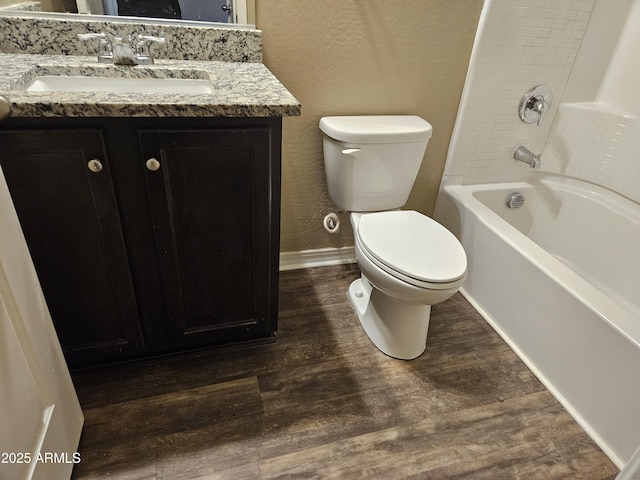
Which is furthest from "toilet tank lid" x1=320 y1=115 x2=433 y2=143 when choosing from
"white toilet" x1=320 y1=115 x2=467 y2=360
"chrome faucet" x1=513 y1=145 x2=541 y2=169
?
"chrome faucet" x1=513 y1=145 x2=541 y2=169

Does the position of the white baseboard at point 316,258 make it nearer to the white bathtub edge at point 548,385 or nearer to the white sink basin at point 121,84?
the white bathtub edge at point 548,385

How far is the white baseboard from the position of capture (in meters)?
1.95

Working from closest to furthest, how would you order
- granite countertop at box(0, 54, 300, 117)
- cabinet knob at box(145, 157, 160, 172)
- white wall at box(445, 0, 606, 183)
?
granite countertop at box(0, 54, 300, 117)
cabinet knob at box(145, 157, 160, 172)
white wall at box(445, 0, 606, 183)

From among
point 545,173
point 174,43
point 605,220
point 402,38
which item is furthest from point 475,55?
point 174,43

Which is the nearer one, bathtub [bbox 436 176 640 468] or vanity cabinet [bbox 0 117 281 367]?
vanity cabinet [bbox 0 117 281 367]

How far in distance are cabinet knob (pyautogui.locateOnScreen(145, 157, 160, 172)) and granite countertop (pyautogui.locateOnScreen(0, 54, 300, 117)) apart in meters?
0.12

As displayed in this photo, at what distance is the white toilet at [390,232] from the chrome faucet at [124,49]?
66cm

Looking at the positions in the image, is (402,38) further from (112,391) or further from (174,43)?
(112,391)

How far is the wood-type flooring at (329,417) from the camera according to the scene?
117cm

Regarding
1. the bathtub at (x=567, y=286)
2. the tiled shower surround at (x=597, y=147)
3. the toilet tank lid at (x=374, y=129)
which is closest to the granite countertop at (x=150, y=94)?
the toilet tank lid at (x=374, y=129)

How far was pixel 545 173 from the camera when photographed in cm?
205

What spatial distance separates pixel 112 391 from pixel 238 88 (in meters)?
1.04

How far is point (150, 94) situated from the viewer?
1.02 meters

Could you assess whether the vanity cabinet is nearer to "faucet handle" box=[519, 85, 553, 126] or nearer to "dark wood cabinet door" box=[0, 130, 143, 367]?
"dark wood cabinet door" box=[0, 130, 143, 367]
